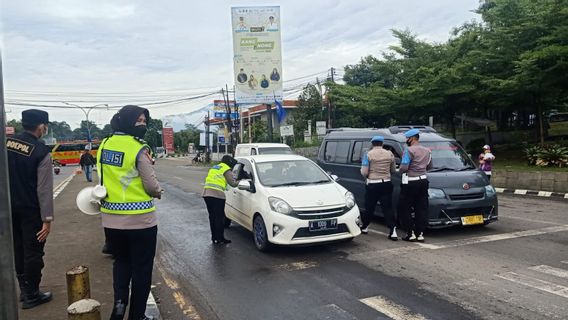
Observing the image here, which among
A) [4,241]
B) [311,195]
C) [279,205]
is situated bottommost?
[279,205]

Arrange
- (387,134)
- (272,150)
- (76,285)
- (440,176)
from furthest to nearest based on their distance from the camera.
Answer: (272,150)
(387,134)
(440,176)
(76,285)

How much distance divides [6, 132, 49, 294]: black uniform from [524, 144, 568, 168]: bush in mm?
15886

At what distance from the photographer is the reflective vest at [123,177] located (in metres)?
3.88

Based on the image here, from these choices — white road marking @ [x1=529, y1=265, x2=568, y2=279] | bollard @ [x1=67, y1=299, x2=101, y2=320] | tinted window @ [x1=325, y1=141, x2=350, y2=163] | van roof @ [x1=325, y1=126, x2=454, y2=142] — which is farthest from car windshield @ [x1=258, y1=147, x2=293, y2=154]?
bollard @ [x1=67, y1=299, x2=101, y2=320]

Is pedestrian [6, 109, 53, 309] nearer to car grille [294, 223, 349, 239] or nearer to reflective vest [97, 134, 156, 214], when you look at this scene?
reflective vest [97, 134, 156, 214]

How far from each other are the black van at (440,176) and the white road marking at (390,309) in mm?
3120

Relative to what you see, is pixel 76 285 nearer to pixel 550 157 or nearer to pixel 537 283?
pixel 537 283

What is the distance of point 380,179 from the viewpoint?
25.2 ft

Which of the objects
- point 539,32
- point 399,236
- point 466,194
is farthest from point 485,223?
point 539,32

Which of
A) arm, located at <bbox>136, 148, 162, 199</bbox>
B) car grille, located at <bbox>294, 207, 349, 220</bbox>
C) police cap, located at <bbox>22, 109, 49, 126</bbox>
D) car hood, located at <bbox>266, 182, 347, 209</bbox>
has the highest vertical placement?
police cap, located at <bbox>22, 109, 49, 126</bbox>

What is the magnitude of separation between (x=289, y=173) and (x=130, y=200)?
13.5 ft

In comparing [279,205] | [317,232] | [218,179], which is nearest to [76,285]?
[279,205]

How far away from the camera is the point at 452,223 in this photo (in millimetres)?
7539

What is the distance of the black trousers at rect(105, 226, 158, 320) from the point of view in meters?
3.92
